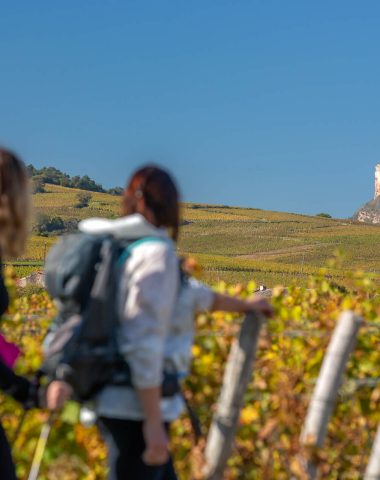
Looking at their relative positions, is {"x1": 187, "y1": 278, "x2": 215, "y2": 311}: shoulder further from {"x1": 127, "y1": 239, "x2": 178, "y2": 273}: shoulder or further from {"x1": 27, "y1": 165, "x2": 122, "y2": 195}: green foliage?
{"x1": 27, "y1": 165, "x2": 122, "y2": 195}: green foliage

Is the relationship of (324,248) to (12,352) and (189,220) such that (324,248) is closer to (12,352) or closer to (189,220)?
(189,220)

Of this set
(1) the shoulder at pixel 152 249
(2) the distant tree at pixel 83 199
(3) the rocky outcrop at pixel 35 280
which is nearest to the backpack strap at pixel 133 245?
(1) the shoulder at pixel 152 249

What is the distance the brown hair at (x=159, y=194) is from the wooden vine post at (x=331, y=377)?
752 millimetres

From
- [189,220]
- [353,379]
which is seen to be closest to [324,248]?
[189,220]

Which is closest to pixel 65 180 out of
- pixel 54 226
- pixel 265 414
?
pixel 54 226

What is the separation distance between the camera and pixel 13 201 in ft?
9.36

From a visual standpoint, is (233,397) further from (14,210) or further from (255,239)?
(255,239)

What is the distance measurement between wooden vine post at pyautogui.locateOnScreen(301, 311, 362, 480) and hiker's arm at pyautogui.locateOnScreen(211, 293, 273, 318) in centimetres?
26

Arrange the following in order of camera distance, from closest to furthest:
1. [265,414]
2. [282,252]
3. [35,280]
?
[265,414] → [35,280] → [282,252]

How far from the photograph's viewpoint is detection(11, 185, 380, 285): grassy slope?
80.4 meters

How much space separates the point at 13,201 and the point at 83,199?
123846mm

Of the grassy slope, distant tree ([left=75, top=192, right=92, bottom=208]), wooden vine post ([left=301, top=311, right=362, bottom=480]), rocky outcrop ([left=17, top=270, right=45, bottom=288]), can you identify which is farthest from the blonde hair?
distant tree ([left=75, top=192, right=92, bottom=208])

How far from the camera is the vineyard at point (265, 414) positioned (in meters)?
3.57

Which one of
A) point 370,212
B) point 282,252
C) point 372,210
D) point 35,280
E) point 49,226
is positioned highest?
point 372,210
